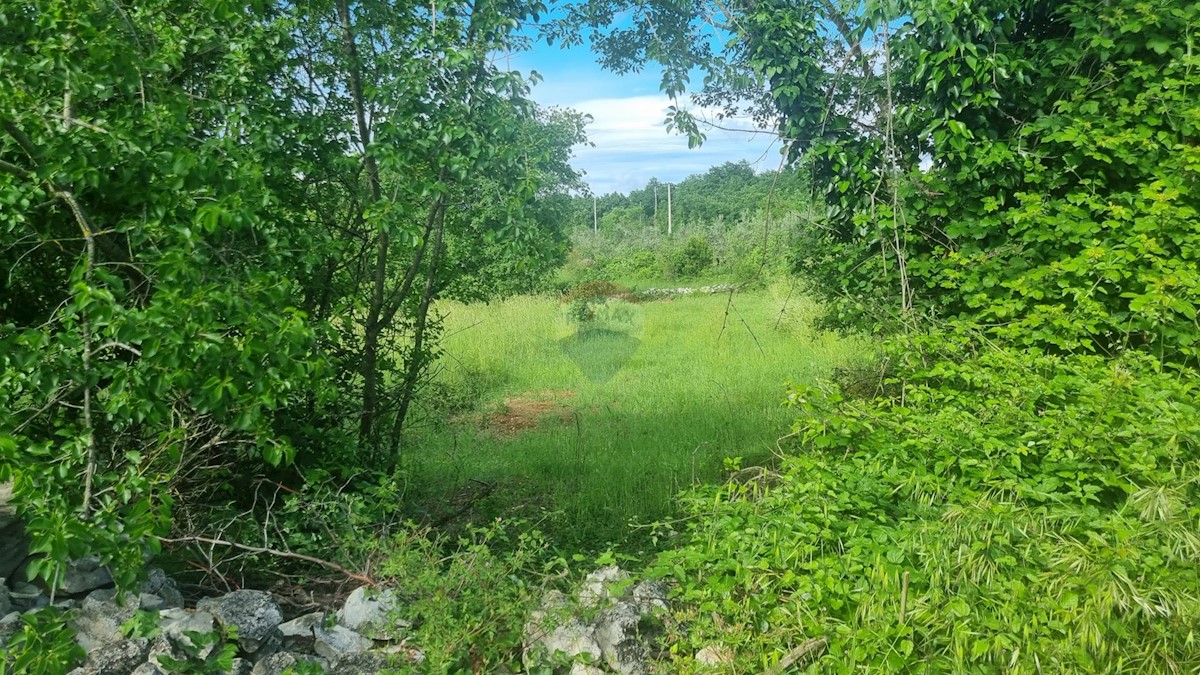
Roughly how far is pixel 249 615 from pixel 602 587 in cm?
112

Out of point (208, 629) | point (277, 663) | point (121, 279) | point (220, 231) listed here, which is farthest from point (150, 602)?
point (220, 231)

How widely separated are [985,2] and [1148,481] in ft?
8.89

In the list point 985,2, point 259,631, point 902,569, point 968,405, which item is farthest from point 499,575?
point 985,2

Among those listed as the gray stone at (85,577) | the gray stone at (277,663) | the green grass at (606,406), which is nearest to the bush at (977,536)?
the green grass at (606,406)

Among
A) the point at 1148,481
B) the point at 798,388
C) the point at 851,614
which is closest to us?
the point at 851,614

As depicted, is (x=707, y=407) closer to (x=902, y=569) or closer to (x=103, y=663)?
(x=902, y=569)

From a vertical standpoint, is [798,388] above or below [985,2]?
below

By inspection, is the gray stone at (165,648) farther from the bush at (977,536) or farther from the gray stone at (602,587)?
the bush at (977,536)

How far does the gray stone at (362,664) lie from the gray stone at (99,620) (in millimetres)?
622

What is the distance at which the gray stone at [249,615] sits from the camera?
2.48 metres

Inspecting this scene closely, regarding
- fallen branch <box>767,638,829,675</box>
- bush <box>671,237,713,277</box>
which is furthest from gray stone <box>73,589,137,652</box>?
bush <box>671,237,713,277</box>

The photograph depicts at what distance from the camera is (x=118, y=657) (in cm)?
220

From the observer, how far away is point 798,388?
345 centimetres

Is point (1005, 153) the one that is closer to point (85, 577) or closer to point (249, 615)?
point (249, 615)
